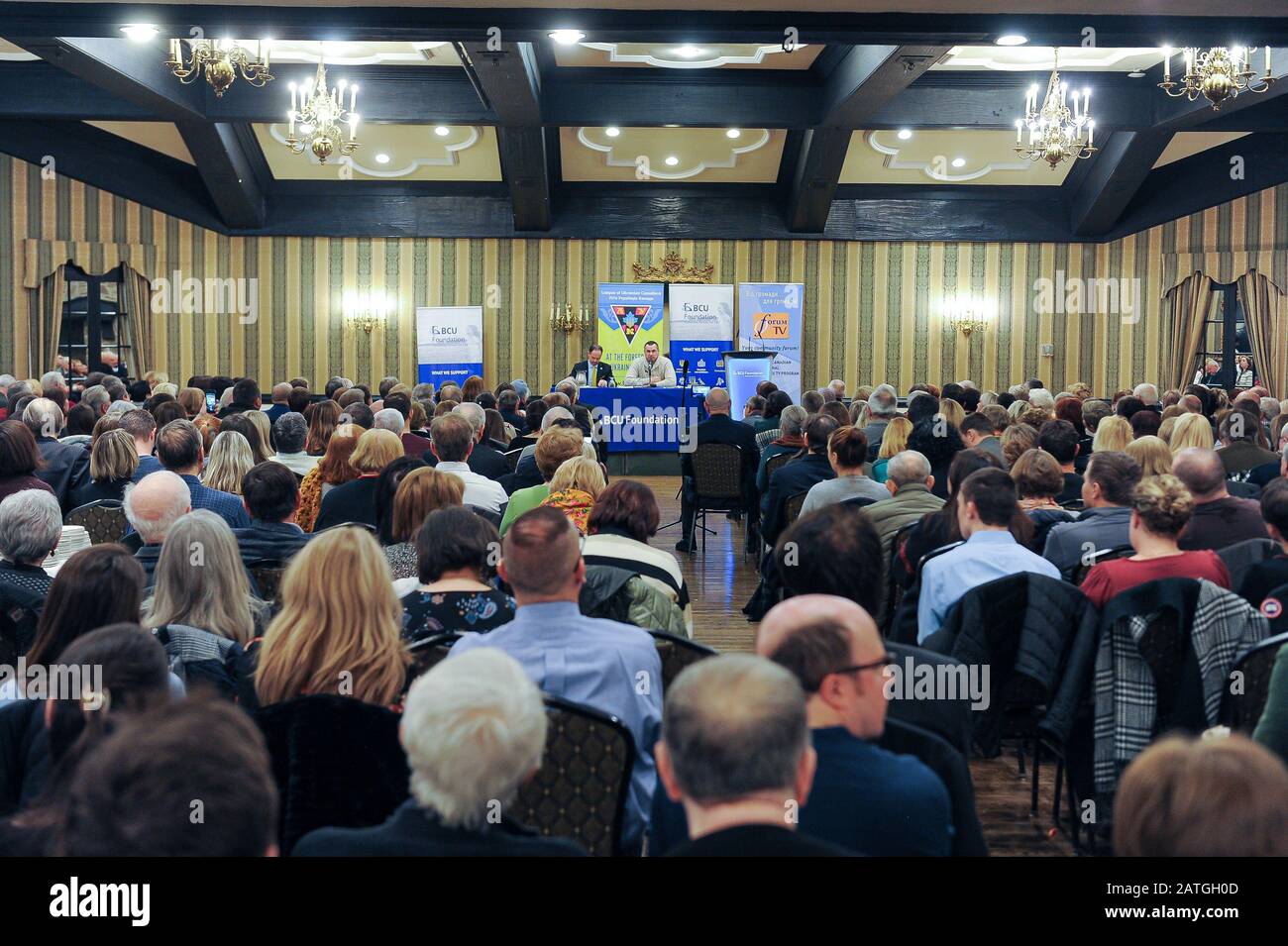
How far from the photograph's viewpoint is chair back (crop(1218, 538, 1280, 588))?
4.03m

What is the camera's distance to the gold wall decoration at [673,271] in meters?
16.2

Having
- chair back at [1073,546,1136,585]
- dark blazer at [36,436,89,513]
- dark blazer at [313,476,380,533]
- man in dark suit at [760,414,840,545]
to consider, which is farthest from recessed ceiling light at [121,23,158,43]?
chair back at [1073,546,1136,585]

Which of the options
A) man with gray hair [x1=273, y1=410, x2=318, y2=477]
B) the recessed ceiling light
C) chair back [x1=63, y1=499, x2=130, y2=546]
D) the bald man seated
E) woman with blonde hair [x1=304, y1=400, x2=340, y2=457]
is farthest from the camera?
woman with blonde hair [x1=304, y1=400, x2=340, y2=457]

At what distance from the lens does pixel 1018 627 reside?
12.0 feet

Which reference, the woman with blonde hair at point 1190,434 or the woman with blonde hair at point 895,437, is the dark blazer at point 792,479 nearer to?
the woman with blonde hair at point 895,437

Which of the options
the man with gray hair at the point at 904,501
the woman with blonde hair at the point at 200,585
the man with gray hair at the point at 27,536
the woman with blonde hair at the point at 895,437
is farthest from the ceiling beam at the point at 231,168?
the woman with blonde hair at the point at 200,585

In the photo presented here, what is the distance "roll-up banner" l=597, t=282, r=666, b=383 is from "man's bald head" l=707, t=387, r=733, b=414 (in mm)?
7413

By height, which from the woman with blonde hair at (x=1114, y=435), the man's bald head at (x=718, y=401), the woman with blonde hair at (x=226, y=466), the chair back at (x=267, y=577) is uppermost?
the man's bald head at (x=718, y=401)

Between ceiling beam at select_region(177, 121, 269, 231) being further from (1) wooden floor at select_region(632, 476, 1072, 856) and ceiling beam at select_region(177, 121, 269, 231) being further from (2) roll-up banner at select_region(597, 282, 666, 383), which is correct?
(1) wooden floor at select_region(632, 476, 1072, 856)

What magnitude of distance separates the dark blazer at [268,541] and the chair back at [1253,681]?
279cm

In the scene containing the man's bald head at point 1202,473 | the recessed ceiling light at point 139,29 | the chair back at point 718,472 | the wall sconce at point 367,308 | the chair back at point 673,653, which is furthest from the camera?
the wall sconce at point 367,308

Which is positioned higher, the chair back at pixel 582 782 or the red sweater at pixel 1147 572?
the red sweater at pixel 1147 572

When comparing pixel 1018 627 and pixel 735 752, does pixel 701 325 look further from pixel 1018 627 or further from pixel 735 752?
pixel 735 752
